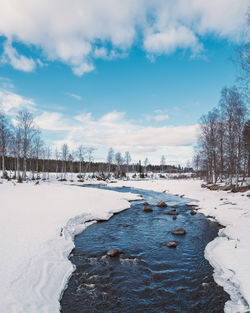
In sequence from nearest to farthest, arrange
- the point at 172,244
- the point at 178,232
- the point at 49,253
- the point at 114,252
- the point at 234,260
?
the point at 234,260 → the point at 49,253 → the point at 114,252 → the point at 172,244 → the point at 178,232

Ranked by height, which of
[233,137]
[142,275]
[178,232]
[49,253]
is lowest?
[178,232]

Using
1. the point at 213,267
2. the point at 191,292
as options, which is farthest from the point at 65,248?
the point at 213,267

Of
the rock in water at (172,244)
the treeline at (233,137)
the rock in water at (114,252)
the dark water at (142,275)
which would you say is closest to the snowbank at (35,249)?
the dark water at (142,275)

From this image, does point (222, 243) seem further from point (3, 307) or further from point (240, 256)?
point (3, 307)

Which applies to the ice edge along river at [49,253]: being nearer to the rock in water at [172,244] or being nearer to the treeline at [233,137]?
the rock in water at [172,244]

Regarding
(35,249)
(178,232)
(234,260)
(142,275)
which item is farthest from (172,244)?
(35,249)

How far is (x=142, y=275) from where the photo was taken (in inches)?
277

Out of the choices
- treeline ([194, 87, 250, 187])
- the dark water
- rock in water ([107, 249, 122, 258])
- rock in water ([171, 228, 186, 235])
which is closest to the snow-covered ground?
the dark water

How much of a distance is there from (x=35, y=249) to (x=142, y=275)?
4390mm

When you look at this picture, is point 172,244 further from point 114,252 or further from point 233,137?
point 233,137

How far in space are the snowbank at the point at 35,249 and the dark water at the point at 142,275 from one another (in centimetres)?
59

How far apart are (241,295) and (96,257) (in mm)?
5675

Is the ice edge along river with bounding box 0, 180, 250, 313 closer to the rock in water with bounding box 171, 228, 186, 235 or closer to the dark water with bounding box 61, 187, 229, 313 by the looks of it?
the dark water with bounding box 61, 187, 229, 313

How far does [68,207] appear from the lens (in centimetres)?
1466
